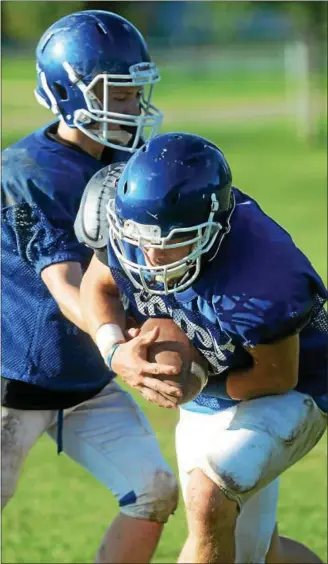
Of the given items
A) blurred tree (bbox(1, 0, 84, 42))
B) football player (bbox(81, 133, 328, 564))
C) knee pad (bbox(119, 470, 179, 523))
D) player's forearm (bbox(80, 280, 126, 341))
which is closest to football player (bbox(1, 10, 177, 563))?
knee pad (bbox(119, 470, 179, 523))

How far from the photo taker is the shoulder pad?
432 centimetres

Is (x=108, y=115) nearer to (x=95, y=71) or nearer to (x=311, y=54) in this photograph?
(x=95, y=71)

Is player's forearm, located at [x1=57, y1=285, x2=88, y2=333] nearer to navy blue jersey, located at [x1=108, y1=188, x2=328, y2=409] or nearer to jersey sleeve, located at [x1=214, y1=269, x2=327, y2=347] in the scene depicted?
navy blue jersey, located at [x1=108, y1=188, x2=328, y2=409]

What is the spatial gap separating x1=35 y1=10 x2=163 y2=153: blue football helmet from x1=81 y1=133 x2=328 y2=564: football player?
2.53 ft

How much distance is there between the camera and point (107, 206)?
13.6 feet

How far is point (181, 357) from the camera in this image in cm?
403

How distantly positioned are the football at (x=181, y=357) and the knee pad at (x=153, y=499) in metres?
0.70

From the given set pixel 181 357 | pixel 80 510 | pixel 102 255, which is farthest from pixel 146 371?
pixel 80 510

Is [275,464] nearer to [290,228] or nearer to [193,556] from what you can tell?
[193,556]

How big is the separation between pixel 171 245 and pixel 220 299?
0.75 ft

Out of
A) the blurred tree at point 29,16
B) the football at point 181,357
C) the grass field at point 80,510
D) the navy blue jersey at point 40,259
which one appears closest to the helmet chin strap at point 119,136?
the navy blue jersey at point 40,259

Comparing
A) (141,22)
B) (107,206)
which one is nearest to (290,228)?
(107,206)

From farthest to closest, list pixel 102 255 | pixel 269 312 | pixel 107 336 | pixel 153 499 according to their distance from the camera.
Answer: pixel 153 499, pixel 102 255, pixel 107 336, pixel 269 312

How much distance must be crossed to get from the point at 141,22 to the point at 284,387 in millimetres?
41022
